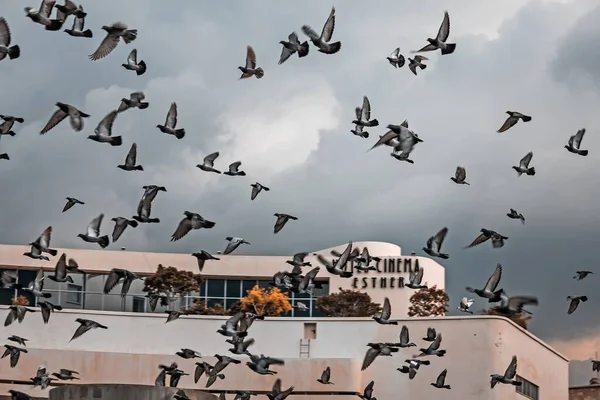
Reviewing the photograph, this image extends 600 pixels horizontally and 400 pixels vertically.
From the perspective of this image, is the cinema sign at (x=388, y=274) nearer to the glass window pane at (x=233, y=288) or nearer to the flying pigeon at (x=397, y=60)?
the glass window pane at (x=233, y=288)

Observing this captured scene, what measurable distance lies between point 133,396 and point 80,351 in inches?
818

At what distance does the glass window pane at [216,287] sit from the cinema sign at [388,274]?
1024 cm

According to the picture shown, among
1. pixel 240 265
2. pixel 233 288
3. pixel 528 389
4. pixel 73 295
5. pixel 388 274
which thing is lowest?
pixel 528 389

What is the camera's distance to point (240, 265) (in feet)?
319

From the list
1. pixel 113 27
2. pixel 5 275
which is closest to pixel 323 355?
pixel 5 275

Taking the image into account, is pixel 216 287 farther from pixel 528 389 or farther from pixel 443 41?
pixel 443 41

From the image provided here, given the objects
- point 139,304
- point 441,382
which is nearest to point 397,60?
point 441,382

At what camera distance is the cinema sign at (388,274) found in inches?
3728

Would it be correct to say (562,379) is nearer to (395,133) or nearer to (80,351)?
(80,351)

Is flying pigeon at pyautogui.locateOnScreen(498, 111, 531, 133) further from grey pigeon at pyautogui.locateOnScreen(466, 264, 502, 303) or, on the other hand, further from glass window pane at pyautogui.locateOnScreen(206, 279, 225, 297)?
glass window pane at pyautogui.locateOnScreen(206, 279, 225, 297)

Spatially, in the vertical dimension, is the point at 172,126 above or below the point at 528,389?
above

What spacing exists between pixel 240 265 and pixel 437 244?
200 ft

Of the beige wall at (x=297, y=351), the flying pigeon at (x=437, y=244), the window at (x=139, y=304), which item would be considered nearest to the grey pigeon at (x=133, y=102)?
the flying pigeon at (x=437, y=244)

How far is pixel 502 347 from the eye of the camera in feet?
218
